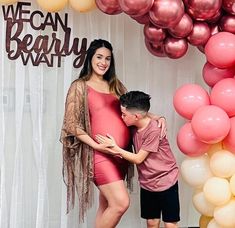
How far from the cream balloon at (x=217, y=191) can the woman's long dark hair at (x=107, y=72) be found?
717 millimetres

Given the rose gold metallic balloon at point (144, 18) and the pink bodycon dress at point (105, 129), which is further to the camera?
the pink bodycon dress at point (105, 129)

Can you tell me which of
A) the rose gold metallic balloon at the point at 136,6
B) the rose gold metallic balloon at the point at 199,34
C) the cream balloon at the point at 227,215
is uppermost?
the rose gold metallic balloon at the point at 136,6

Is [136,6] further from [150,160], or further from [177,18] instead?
[150,160]

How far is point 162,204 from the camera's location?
2604 millimetres

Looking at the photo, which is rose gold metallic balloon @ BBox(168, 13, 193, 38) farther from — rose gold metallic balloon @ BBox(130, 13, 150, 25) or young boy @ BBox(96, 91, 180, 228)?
young boy @ BBox(96, 91, 180, 228)

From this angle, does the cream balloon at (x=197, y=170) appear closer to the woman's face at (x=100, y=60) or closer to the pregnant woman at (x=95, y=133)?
the pregnant woman at (x=95, y=133)

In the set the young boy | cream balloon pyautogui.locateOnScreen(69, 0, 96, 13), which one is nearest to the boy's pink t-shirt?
the young boy

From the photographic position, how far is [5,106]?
2758 mm

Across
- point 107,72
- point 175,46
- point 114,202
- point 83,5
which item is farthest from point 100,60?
point 114,202

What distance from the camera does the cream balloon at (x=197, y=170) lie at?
252 centimetres

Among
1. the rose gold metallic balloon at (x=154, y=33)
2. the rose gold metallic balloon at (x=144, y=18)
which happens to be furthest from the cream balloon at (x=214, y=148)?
the rose gold metallic balloon at (x=144, y=18)

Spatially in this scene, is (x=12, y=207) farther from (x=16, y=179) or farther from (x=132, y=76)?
(x=132, y=76)

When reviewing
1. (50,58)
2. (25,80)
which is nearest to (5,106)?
(25,80)

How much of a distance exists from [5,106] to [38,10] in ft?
1.91
